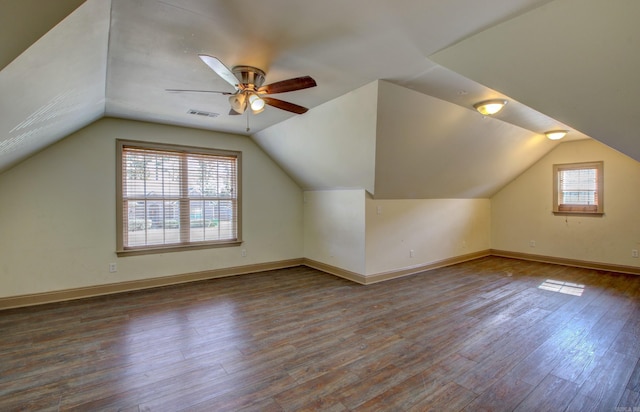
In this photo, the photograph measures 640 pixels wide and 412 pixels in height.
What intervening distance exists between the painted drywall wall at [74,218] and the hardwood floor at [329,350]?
0.42m

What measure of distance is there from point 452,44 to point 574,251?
5.78 meters

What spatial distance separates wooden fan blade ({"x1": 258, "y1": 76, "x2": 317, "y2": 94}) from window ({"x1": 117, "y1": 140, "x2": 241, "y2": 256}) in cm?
283

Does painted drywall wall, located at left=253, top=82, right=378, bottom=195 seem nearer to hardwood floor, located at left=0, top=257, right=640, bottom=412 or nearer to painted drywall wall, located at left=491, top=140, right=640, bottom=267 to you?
hardwood floor, located at left=0, top=257, right=640, bottom=412

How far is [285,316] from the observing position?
11.2ft

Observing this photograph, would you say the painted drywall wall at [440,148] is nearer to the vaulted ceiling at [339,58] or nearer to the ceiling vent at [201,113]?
the vaulted ceiling at [339,58]

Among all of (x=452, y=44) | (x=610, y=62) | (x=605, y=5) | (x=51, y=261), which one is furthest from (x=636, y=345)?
(x=51, y=261)

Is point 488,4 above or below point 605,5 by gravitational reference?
above

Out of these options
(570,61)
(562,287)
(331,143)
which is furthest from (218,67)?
(562,287)

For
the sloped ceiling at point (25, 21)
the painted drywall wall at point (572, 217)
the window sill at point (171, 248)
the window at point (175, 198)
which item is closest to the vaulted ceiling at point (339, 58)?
the sloped ceiling at point (25, 21)

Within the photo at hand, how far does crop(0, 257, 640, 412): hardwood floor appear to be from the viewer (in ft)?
6.58

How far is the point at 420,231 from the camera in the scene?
5414 mm

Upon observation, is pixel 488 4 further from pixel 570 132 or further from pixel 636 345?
pixel 570 132

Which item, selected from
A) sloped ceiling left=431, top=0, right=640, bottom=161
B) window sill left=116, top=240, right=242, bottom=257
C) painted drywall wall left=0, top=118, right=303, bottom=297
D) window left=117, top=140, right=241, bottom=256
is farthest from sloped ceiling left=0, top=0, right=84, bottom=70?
window sill left=116, top=240, right=242, bottom=257

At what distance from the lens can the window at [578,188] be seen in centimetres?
552
